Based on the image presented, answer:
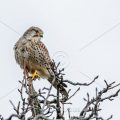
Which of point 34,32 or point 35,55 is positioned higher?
point 34,32

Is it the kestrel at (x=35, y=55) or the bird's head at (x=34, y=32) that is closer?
the kestrel at (x=35, y=55)

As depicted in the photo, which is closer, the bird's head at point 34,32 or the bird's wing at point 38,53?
the bird's wing at point 38,53

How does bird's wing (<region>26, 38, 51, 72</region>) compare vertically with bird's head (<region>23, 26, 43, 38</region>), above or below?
below

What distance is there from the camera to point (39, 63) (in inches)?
170

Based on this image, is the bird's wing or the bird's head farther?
the bird's head

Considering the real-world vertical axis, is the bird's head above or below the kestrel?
above

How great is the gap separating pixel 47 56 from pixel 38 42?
0.58 feet

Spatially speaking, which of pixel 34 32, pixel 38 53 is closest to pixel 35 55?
pixel 38 53

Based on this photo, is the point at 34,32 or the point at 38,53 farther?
the point at 34,32

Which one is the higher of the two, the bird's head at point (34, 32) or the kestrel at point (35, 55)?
the bird's head at point (34, 32)

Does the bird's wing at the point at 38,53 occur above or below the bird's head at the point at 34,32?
below

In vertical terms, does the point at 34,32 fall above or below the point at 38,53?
above

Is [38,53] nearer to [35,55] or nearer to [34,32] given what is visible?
[35,55]

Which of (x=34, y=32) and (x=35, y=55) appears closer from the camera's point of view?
(x=35, y=55)
